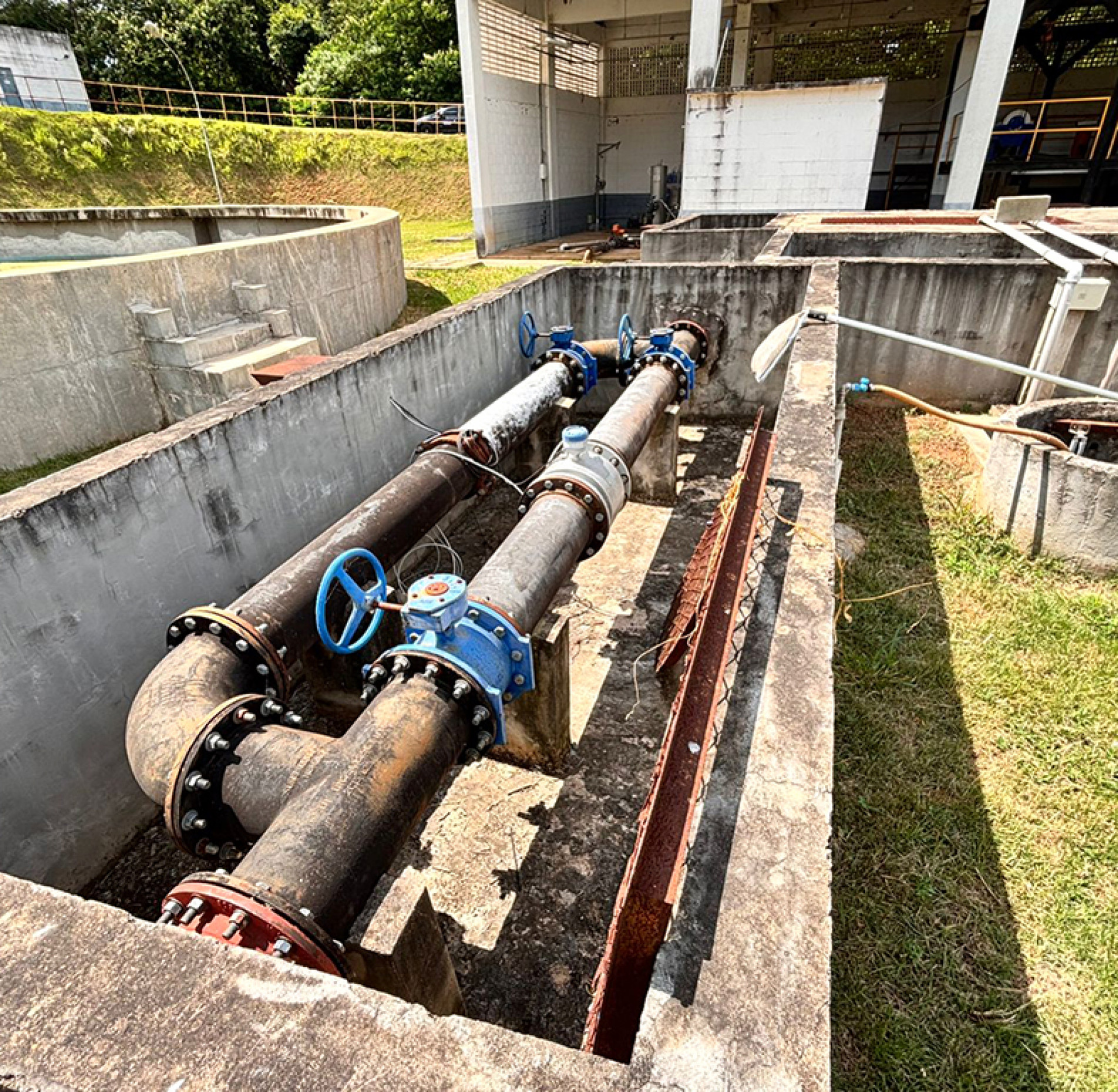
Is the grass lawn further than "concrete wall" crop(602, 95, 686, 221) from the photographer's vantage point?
No

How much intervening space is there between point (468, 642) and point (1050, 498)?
481cm

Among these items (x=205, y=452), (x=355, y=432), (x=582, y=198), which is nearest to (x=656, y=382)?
(x=355, y=432)

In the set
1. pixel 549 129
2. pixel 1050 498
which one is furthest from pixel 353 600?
pixel 549 129

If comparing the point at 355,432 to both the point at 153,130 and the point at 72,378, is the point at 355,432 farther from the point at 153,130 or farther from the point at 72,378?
the point at 153,130

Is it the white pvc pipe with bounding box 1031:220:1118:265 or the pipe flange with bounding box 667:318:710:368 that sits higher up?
the white pvc pipe with bounding box 1031:220:1118:265

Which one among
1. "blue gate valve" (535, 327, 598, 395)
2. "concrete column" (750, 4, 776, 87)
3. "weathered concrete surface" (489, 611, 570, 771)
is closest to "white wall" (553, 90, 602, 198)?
"concrete column" (750, 4, 776, 87)

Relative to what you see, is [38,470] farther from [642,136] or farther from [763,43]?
[763,43]

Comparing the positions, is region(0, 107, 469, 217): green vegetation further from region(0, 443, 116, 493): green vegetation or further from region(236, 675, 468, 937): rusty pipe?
region(236, 675, 468, 937): rusty pipe

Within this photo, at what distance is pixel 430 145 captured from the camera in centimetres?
2569

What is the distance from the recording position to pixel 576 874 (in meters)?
3.54

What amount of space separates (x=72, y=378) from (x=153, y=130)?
20305mm

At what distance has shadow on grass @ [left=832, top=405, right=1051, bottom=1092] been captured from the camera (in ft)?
8.80

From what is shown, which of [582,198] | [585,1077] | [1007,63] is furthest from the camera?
[582,198]

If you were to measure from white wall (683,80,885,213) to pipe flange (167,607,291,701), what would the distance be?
47.5 feet
